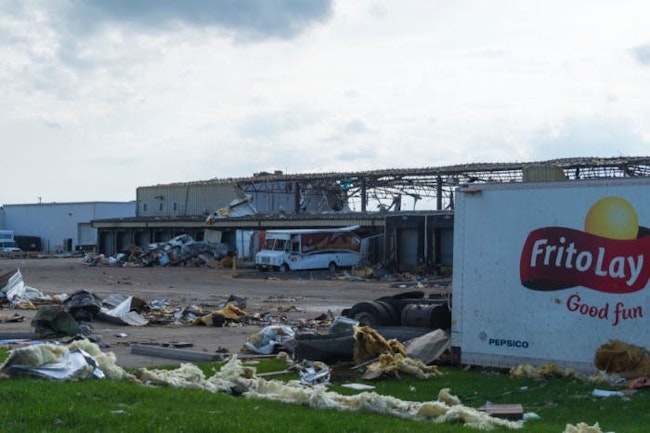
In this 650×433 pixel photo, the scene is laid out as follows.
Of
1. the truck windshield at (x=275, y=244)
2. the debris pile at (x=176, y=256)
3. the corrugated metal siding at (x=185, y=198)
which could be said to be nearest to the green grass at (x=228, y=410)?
the truck windshield at (x=275, y=244)

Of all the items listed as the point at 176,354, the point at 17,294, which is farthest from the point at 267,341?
the point at 17,294

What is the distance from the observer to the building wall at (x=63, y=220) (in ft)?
376

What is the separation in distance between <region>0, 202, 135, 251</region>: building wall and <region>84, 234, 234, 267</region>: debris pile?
39070 millimetres

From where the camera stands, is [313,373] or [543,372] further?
[313,373]

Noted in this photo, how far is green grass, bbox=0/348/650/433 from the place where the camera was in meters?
8.89

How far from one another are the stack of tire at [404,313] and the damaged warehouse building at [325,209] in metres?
31.0

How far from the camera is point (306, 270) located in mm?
63188

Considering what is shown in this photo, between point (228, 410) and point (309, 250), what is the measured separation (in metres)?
53.6

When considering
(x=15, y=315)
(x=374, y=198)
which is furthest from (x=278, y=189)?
(x=15, y=315)

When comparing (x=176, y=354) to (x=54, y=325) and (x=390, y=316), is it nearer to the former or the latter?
(x=54, y=325)

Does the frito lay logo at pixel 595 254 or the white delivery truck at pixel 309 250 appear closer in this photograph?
the frito lay logo at pixel 595 254

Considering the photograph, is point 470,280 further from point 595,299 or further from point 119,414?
point 119,414

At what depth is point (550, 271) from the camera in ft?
49.4

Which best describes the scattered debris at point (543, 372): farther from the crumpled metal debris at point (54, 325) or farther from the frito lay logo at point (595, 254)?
the crumpled metal debris at point (54, 325)
